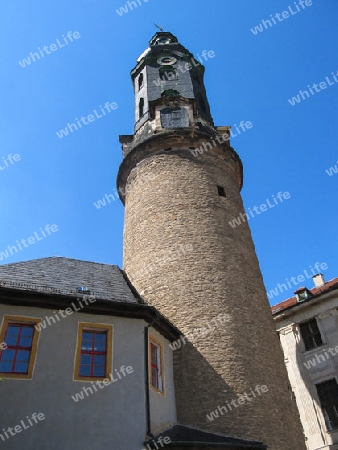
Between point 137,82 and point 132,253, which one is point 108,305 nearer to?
point 132,253

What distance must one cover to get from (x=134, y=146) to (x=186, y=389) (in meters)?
11.5

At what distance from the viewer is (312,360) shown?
19.6 meters

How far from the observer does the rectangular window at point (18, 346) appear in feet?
31.2

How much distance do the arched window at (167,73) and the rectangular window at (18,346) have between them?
17169 millimetres

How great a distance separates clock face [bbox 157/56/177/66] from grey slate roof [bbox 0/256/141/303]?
47.7 feet

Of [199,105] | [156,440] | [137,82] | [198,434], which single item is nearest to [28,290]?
[156,440]

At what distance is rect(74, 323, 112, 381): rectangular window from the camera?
32.9 feet

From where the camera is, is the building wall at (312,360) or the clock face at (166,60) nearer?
the building wall at (312,360)

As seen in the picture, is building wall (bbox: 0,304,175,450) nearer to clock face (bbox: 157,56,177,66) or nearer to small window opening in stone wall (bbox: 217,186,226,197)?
small window opening in stone wall (bbox: 217,186,226,197)

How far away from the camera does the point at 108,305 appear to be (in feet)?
36.2

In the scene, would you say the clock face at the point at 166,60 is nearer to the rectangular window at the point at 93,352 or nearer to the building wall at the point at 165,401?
the building wall at the point at 165,401

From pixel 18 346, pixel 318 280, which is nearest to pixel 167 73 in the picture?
pixel 318 280

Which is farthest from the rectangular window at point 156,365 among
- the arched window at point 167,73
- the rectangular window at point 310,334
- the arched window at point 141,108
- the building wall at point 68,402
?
the arched window at point 167,73

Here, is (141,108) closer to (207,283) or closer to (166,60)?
(166,60)
